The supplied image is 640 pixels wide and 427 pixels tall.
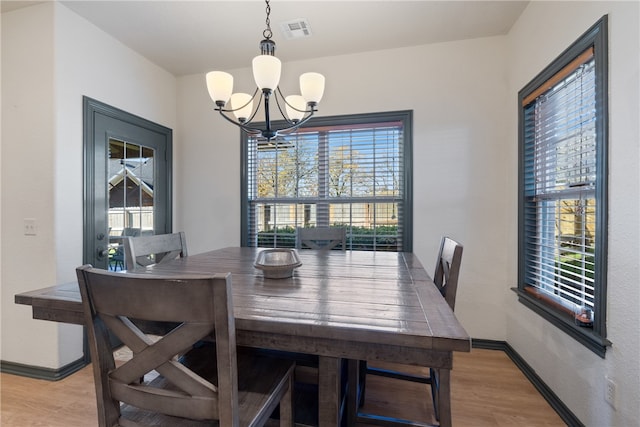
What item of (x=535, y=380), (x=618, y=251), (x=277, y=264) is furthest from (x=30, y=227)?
(x=535, y=380)

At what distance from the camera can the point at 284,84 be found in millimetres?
3100

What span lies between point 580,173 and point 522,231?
714mm

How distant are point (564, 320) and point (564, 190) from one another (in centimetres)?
79

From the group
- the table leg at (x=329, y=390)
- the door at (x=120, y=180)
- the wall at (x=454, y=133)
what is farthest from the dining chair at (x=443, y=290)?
the door at (x=120, y=180)

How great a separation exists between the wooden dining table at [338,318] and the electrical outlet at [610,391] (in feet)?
2.68

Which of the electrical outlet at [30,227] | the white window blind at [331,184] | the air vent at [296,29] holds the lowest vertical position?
the electrical outlet at [30,227]

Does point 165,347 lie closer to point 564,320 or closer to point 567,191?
point 564,320

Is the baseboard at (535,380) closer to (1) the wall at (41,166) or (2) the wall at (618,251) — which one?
(2) the wall at (618,251)

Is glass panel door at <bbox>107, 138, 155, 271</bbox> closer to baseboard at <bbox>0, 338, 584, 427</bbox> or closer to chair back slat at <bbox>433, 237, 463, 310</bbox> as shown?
baseboard at <bbox>0, 338, 584, 427</bbox>

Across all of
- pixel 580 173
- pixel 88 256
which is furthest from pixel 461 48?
pixel 88 256

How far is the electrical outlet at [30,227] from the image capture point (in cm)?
218

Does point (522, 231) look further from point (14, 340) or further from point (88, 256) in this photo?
point (14, 340)

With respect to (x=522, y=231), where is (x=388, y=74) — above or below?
above

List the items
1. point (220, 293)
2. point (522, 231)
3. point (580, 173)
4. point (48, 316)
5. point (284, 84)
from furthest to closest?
point (284, 84) → point (522, 231) → point (580, 173) → point (48, 316) → point (220, 293)
